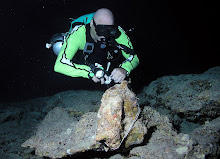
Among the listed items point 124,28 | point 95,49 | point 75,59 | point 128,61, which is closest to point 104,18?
point 95,49

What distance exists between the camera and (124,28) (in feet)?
36.9

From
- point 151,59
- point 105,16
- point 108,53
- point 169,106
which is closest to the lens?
point 169,106

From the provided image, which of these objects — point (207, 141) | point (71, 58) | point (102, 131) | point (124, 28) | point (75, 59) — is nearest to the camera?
point (102, 131)

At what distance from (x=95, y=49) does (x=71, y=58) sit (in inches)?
31.7

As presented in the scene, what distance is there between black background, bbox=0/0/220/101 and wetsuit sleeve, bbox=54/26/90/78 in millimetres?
6678

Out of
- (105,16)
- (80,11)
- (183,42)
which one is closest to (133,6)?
(80,11)

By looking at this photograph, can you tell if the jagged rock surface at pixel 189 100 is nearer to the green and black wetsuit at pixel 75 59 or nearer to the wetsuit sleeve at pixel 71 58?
the green and black wetsuit at pixel 75 59

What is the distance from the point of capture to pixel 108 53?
385 centimetres

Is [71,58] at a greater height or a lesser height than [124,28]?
lesser

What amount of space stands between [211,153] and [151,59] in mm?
9671

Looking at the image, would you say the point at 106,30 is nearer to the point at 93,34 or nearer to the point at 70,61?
the point at 93,34

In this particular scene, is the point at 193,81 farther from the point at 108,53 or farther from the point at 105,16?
the point at 105,16

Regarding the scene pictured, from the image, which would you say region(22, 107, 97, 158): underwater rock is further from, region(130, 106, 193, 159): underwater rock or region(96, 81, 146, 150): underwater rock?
region(130, 106, 193, 159): underwater rock

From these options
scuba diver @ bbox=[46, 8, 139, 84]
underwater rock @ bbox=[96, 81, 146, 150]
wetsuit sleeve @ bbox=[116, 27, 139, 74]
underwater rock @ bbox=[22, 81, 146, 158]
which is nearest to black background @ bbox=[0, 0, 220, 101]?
wetsuit sleeve @ bbox=[116, 27, 139, 74]
